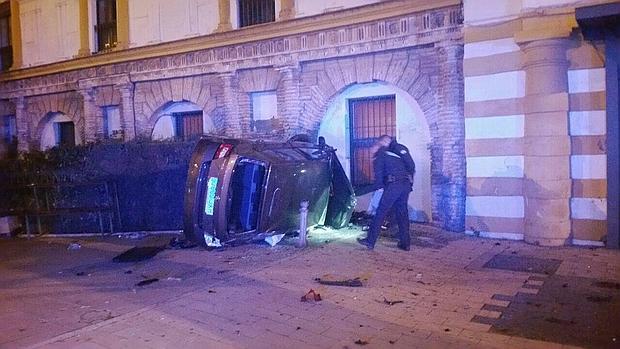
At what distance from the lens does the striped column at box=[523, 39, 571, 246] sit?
8188 millimetres

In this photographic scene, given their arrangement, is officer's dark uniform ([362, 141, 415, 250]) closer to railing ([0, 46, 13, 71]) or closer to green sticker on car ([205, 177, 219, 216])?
green sticker on car ([205, 177, 219, 216])

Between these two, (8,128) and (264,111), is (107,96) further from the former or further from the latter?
(8,128)

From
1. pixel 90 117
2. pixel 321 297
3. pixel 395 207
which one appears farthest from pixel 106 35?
pixel 321 297

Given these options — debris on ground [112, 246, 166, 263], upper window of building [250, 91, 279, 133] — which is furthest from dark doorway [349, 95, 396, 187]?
debris on ground [112, 246, 166, 263]

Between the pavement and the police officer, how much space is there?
0.37m

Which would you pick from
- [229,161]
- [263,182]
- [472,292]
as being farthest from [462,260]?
[229,161]

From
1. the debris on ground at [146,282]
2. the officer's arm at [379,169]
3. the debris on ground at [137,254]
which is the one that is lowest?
the debris on ground at [146,282]

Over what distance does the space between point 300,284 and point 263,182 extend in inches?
78.6

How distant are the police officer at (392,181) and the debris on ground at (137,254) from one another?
3522 millimetres

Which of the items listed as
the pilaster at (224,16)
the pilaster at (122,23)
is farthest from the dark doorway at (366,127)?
the pilaster at (122,23)

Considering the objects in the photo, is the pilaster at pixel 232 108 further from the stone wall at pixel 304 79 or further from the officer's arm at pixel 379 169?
the officer's arm at pixel 379 169

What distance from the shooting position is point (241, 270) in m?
6.98

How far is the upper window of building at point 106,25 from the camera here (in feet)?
48.7

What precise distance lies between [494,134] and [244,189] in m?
4.54
